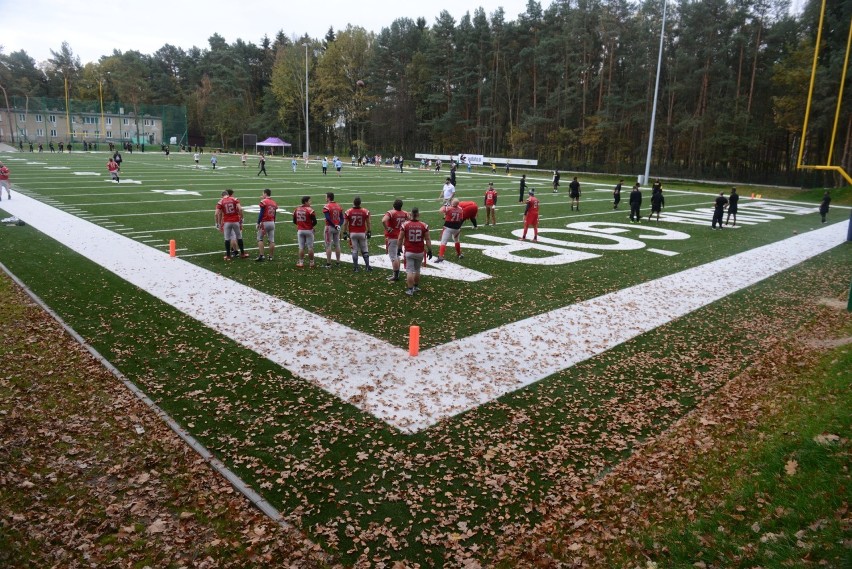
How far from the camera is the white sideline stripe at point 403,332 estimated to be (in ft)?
24.3

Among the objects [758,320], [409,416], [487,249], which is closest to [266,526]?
[409,416]

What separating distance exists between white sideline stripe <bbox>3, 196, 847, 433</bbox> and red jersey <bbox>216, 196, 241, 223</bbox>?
1.51 m

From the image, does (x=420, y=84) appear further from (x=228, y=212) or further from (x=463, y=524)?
(x=463, y=524)

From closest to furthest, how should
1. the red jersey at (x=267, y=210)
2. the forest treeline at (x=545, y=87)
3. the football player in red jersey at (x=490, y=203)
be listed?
the red jersey at (x=267, y=210)
the football player in red jersey at (x=490, y=203)
the forest treeline at (x=545, y=87)

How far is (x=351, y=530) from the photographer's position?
4773 mm

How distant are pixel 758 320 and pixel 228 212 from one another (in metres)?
12.3

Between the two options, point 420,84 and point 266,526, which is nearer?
point 266,526

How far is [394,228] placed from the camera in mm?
12789

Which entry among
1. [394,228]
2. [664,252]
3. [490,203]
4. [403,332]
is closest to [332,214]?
[394,228]

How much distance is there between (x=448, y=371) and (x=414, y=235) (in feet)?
13.5

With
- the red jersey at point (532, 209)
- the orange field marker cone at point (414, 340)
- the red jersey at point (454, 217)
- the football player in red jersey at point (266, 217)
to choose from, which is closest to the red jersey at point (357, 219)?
the football player in red jersey at point (266, 217)

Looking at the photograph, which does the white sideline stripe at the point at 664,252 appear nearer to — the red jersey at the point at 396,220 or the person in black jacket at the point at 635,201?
the person in black jacket at the point at 635,201

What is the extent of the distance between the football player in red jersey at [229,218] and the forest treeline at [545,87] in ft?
55.6

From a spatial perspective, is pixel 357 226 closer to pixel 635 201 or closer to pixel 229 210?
pixel 229 210
